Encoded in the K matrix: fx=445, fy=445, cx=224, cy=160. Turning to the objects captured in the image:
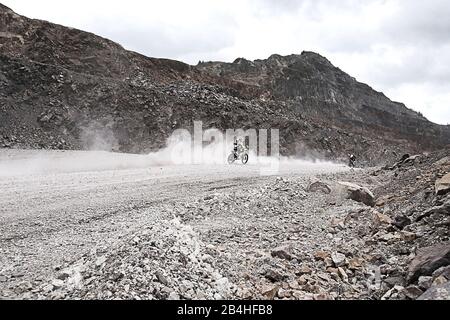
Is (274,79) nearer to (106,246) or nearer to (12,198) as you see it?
(12,198)

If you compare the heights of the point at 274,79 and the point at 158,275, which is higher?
the point at 274,79

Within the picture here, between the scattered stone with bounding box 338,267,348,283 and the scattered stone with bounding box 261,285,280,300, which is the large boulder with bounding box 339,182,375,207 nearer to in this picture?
the scattered stone with bounding box 338,267,348,283

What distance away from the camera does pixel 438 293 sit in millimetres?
5340

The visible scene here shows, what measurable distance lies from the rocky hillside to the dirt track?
15815 mm

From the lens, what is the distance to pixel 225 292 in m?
6.43

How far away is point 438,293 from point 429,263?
4.11 ft

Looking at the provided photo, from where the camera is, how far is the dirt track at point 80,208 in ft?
26.1

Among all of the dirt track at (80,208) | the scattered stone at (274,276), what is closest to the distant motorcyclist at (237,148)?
the dirt track at (80,208)

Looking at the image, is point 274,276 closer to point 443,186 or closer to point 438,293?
point 438,293

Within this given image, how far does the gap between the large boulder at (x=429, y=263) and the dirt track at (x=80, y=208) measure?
16.0ft

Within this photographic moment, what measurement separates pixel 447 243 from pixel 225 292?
3.65 m

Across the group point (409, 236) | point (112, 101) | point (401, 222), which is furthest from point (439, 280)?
point (112, 101)

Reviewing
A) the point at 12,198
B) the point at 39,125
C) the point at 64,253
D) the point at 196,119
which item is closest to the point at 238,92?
the point at 196,119

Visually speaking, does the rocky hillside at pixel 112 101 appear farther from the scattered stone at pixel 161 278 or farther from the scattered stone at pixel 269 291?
the scattered stone at pixel 269 291
